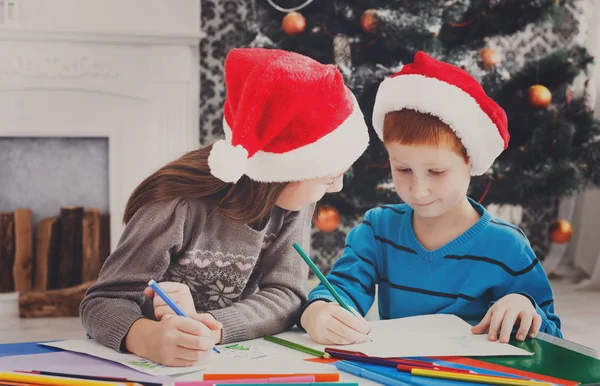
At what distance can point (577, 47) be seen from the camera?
3.03 m

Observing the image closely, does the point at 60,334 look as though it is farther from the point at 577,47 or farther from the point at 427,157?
the point at 577,47

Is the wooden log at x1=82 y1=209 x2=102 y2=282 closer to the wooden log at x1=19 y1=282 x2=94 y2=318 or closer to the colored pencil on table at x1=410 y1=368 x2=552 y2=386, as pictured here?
the wooden log at x1=19 y1=282 x2=94 y2=318

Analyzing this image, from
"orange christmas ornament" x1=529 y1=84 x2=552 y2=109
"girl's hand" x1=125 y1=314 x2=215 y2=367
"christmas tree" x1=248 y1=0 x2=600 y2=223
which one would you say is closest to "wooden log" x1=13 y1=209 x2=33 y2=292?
"christmas tree" x1=248 y1=0 x2=600 y2=223

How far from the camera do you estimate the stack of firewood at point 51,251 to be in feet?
9.87

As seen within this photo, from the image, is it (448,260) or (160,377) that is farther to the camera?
(448,260)

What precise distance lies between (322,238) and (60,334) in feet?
4.36

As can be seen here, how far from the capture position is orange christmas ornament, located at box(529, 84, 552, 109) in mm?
2814

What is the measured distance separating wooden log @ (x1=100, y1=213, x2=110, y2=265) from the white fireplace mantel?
4 cm

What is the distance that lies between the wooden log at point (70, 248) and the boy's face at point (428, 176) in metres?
2.19

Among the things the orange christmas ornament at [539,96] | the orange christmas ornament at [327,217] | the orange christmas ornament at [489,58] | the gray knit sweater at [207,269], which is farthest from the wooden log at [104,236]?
the gray knit sweater at [207,269]

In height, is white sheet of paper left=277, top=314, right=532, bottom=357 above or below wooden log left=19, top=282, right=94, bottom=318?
above

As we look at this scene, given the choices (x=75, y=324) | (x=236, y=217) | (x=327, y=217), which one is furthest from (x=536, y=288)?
(x=75, y=324)

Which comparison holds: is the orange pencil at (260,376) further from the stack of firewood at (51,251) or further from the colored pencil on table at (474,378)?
the stack of firewood at (51,251)

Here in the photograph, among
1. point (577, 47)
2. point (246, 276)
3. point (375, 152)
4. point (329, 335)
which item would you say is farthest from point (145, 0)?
point (329, 335)
